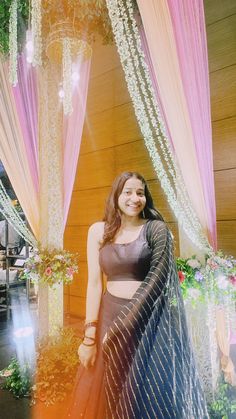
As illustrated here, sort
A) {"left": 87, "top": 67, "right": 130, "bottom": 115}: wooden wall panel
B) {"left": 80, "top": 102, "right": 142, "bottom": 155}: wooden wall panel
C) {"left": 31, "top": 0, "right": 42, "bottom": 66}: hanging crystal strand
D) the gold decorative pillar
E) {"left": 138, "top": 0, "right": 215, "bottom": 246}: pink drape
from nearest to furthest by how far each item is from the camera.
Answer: {"left": 138, "top": 0, "right": 215, "bottom": 246}: pink drape < {"left": 31, "top": 0, "right": 42, "bottom": 66}: hanging crystal strand < the gold decorative pillar < {"left": 80, "top": 102, "right": 142, "bottom": 155}: wooden wall panel < {"left": 87, "top": 67, "right": 130, "bottom": 115}: wooden wall panel

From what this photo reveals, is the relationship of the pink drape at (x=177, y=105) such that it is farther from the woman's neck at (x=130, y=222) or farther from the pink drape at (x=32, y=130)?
the pink drape at (x=32, y=130)

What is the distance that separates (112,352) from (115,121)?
3.17m

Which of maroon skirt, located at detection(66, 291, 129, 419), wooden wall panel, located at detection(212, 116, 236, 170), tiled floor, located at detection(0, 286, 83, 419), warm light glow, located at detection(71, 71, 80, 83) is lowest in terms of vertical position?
tiled floor, located at detection(0, 286, 83, 419)

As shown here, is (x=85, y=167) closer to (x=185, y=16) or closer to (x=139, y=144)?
(x=139, y=144)

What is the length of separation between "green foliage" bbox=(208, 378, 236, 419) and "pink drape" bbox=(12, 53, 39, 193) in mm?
2377

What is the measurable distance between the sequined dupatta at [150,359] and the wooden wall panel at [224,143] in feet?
5.56

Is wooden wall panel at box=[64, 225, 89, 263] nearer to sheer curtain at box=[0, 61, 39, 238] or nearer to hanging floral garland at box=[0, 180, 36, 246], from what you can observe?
hanging floral garland at box=[0, 180, 36, 246]

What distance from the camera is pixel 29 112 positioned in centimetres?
340

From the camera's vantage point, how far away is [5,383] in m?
2.84

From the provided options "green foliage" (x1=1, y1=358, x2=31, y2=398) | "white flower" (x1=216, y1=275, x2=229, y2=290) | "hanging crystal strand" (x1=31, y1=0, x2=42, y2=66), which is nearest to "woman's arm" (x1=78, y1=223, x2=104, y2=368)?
"white flower" (x1=216, y1=275, x2=229, y2=290)

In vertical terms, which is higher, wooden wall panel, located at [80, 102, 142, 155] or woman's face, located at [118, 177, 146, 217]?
wooden wall panel, located at [80, 102, 142, 155]

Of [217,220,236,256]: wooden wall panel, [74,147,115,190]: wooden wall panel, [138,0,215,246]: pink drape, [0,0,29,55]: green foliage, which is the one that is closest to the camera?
[138,0,215,246]: pink drape

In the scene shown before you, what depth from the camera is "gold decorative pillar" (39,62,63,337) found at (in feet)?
10.8

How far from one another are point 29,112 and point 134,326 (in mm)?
2703
